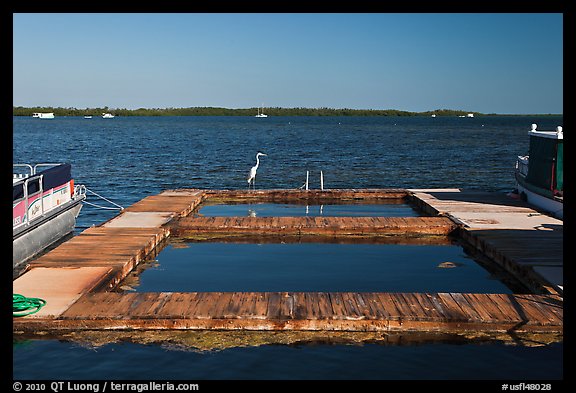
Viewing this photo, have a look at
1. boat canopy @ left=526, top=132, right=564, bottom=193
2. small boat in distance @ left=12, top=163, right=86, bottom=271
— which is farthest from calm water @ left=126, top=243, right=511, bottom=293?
boat canopy @ left=526, top=132, right=564, bottom=193

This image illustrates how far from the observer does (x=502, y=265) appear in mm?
12266

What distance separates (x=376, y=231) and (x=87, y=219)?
11315 mm

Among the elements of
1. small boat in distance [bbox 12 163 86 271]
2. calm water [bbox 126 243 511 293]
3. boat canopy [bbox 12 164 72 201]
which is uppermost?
boat canopy [bbox 12 164 72 201]

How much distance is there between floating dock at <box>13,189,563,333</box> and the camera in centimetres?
823

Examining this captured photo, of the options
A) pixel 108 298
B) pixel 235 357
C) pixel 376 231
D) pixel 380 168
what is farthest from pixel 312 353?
pixel 380 168

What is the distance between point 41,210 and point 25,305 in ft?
23.7

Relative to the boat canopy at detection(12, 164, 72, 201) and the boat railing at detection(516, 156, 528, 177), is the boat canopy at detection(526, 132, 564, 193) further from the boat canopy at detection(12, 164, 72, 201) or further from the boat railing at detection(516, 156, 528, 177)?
the boat canopy at detection(12, 164, 72, 201)

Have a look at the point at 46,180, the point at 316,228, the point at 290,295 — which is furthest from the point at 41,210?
the point at 290,295

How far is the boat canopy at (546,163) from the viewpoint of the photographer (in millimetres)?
16422

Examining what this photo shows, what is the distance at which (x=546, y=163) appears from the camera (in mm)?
17156

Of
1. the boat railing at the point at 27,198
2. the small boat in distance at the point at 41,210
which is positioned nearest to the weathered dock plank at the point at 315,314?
the small boat in distance at the point at 41,210

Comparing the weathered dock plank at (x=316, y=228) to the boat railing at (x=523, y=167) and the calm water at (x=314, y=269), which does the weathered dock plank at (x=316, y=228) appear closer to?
the calm water at (x=314, y=269)
